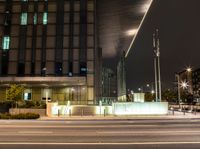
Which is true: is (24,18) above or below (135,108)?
above

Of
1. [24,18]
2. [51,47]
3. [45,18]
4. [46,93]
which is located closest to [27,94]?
[46,93]

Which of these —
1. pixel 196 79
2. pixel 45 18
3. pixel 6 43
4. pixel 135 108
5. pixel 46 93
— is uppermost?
pixel 45 18

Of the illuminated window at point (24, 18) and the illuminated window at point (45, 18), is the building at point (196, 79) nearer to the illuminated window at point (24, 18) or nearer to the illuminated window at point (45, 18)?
the illuminated window at point (45, 18)

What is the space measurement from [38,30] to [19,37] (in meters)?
3.72

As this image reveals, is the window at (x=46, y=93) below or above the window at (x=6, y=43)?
below

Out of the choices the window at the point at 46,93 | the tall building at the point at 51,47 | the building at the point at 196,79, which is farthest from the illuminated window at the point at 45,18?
the building at the point at 196,79

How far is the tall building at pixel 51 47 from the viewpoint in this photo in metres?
51.3

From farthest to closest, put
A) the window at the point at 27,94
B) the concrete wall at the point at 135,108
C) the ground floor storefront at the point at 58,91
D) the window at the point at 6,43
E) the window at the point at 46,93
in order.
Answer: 1. the window at the point at 6,43
2. the window at the point at 27,94
3. the window at the point at 46,93
4. the ground floor storefront at the point at 58,91
5. the concrete wall at the point at 135,108

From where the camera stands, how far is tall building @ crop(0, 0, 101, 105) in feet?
168

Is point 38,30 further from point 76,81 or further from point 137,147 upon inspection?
point 137,147

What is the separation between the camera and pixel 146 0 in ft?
156

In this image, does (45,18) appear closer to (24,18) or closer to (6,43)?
(24,18)

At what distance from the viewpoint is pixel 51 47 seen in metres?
52.6

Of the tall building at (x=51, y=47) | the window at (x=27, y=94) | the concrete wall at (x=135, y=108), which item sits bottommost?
the concrete wall at (x=135, y=108)
